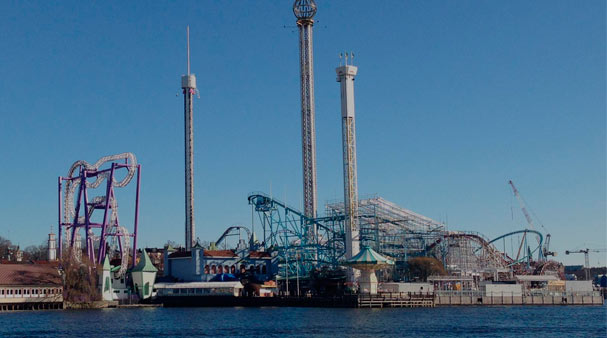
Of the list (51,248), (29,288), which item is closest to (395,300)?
(29,288)

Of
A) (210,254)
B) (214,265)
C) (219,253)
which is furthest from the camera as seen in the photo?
(219,253)

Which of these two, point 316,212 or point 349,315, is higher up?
point 316,212

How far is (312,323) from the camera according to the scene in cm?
7588

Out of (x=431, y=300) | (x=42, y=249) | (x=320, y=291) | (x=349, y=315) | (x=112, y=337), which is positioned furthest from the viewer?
(x=42, y=249)

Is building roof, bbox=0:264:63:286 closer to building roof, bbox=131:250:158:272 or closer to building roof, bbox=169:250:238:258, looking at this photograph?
building roof, bbox=131:250:158:272

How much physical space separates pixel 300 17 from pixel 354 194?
32.7 metres

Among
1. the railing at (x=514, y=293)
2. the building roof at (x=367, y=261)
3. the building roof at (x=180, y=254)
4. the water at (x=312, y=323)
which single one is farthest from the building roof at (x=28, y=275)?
the railing at (x=514, y=293)

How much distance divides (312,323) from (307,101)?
207 feet

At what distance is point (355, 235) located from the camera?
11644 centimetres

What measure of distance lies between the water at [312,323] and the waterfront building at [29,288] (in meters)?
7.05

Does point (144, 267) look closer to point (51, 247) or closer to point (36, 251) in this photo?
point (51, 247)

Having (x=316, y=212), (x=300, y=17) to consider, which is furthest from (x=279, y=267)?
(x=300, y=17)

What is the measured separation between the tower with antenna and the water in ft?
118

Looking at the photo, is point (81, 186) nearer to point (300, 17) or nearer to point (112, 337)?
point (300, 17)
